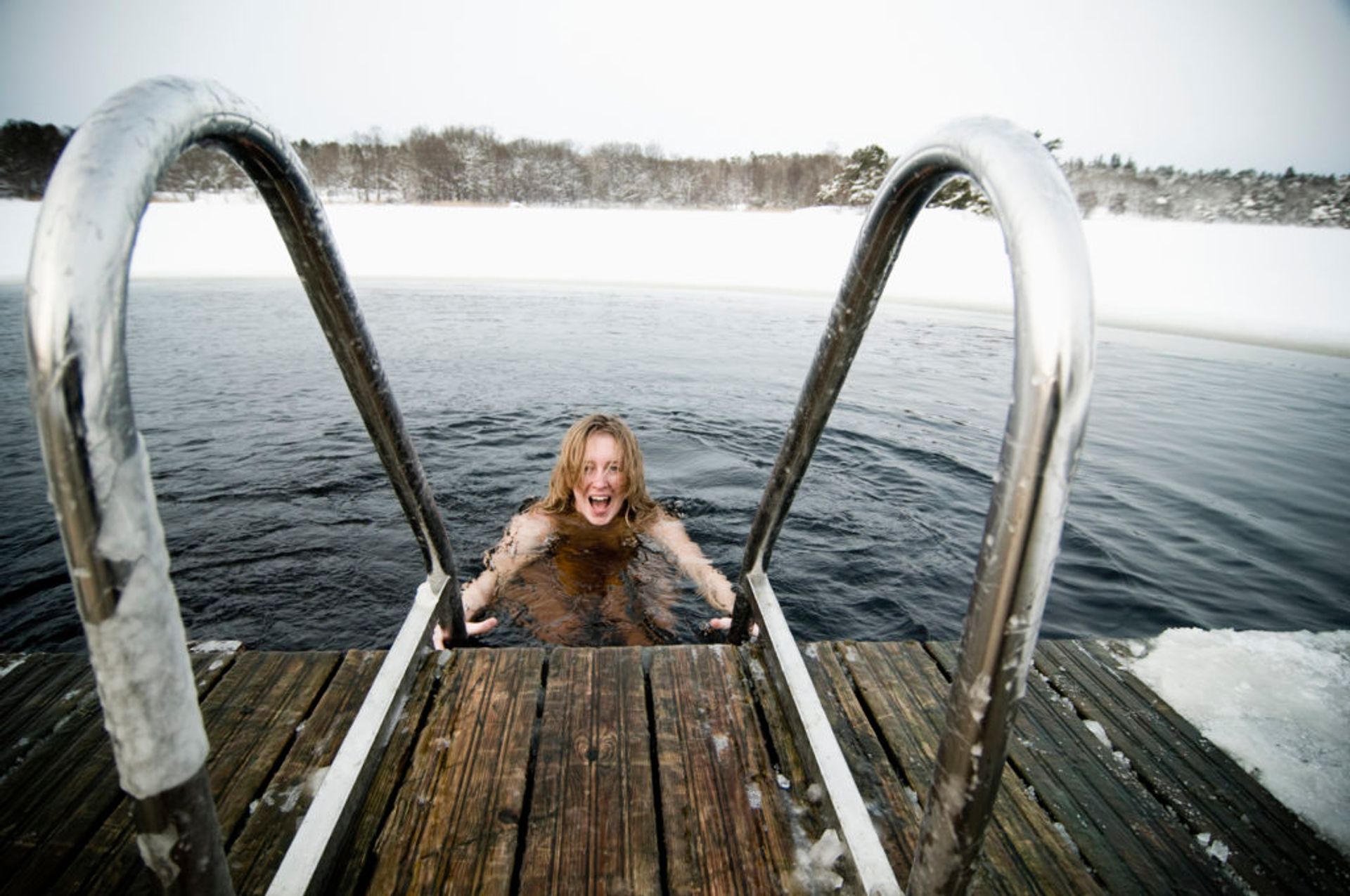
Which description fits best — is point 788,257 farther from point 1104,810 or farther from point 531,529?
point 1104,810

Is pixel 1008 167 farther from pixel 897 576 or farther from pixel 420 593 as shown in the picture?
pixel 897 576

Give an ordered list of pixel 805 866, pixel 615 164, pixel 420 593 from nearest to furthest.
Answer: pixel 805 866
pixel 420 593
pixel 615 164

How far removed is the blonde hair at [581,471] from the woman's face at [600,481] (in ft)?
0.08

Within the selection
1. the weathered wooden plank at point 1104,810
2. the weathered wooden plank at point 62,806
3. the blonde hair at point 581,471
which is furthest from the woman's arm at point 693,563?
the weathered wooden plank at point 62,806

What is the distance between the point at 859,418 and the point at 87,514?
6729 mm

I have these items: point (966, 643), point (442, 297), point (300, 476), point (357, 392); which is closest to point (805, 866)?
point (966, 643)

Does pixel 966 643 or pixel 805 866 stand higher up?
pixel 966 643

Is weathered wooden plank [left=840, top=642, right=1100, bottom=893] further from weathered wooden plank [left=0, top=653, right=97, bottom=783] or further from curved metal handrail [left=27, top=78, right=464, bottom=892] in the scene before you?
weathered wooden plank [left=0, top=653, right=97, bottom=783]

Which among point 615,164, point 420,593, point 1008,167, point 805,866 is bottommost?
point 805,866

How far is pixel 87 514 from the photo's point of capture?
496 millimetres

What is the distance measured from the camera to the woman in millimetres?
3008

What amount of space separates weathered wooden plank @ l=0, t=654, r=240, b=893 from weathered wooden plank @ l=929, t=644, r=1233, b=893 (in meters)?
2.02

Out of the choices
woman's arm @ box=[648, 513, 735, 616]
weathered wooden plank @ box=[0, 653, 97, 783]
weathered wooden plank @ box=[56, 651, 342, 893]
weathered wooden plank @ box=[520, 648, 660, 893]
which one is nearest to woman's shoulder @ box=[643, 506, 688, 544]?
woman's arm @ box=[648, 513, 735, 616]

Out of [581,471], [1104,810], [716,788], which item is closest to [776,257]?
[581,471]
